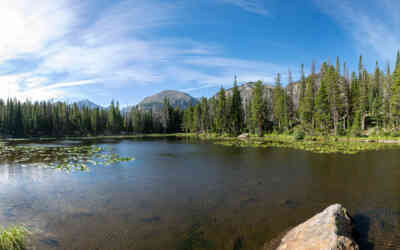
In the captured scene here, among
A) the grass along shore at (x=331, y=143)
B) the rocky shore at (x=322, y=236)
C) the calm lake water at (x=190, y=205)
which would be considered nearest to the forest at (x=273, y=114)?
the grass along shore at (x=331, y=143)

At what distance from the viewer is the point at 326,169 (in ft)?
55.6

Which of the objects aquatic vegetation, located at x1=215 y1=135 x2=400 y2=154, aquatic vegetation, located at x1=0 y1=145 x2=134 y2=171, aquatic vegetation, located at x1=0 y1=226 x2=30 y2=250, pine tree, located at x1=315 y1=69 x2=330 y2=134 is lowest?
aquatic vegetation, located at x1=215 y1=135 x2=400 y2=154

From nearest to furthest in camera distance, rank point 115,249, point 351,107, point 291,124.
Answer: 1. point 115,249
2. point 351,107
3. point 291,124

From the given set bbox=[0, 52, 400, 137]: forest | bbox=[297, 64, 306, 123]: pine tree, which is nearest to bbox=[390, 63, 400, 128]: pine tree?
bbox=[0, 52, 400, 137]: forest

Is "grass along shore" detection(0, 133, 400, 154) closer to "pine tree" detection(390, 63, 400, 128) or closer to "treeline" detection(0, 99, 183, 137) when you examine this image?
"pine tree" detection(390, 63, 400, 128)

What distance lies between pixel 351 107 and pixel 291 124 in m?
17.4

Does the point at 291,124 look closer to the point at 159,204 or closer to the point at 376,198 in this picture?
the point at 376,198

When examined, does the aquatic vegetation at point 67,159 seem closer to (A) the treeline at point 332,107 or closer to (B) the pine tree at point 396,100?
(A) the treeline at point 332,107

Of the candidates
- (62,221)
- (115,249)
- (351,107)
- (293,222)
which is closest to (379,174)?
(293,222)

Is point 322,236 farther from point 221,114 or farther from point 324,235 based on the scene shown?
point 221,114

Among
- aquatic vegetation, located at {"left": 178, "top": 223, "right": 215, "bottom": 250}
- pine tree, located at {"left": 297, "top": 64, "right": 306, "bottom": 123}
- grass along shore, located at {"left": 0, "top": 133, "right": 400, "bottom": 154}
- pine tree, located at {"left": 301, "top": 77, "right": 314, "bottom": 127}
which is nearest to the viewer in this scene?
aquatic vegetation, located at {"left": 178, "top": 223, "right": 215, "bottom": 250}

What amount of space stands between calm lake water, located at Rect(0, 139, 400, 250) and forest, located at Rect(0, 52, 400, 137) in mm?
42244

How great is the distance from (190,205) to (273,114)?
229ft

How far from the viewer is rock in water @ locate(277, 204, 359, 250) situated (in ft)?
17.3
